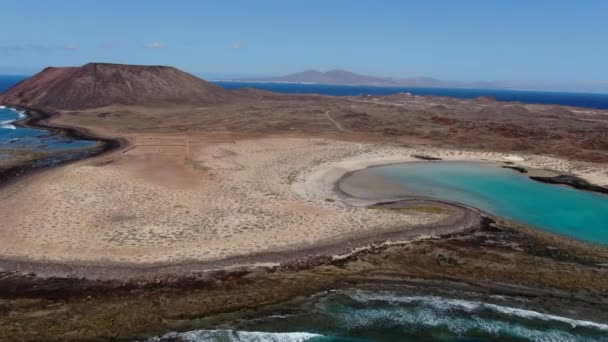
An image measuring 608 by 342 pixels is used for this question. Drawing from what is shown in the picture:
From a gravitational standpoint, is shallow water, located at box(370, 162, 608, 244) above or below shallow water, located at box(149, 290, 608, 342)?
above

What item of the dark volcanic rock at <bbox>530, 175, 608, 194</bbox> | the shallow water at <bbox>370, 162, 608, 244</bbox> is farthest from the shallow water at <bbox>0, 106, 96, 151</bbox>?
the dark volcanic rock at <bbox>530, 175, 608, 194</bbox>

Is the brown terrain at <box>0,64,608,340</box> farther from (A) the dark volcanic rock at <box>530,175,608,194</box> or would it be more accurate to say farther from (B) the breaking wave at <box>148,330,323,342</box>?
(A) the dark volcanic rock at <box>530,175,608,194</box>

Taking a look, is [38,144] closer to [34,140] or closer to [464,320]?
[34,140]

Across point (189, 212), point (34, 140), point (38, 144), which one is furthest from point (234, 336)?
point (34, 140)

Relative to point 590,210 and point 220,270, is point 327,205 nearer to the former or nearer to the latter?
point 220,270

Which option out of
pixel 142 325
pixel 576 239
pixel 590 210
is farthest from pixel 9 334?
pixel 590 210
